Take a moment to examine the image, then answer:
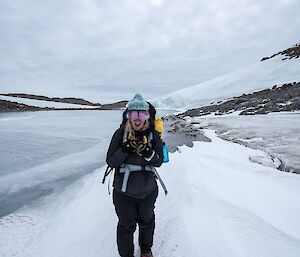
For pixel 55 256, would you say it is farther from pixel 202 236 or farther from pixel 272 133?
pixel 272 133

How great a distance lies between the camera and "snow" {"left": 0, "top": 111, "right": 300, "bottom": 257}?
2.68 m

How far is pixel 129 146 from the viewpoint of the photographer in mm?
2324

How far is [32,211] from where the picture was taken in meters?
3.74

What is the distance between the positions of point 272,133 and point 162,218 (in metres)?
6.98

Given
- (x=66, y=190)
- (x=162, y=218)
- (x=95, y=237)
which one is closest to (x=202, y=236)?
(x=162, y=218)

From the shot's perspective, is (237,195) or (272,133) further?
(272,133)

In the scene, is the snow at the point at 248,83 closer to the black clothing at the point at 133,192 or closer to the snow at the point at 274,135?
the snow at the point at 274,135

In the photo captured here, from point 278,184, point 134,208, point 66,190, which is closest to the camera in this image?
point 134,208

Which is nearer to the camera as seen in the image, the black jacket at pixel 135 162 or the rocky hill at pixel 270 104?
the black jacket at pixel 135 162

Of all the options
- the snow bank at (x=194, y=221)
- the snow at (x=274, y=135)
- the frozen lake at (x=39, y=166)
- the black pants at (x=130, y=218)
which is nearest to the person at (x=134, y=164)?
the black pants at (x=130, y=218)

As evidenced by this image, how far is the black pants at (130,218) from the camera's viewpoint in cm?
243

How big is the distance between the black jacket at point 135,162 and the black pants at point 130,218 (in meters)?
0.09

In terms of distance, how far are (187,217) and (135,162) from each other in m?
1.27

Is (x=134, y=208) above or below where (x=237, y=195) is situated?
above
